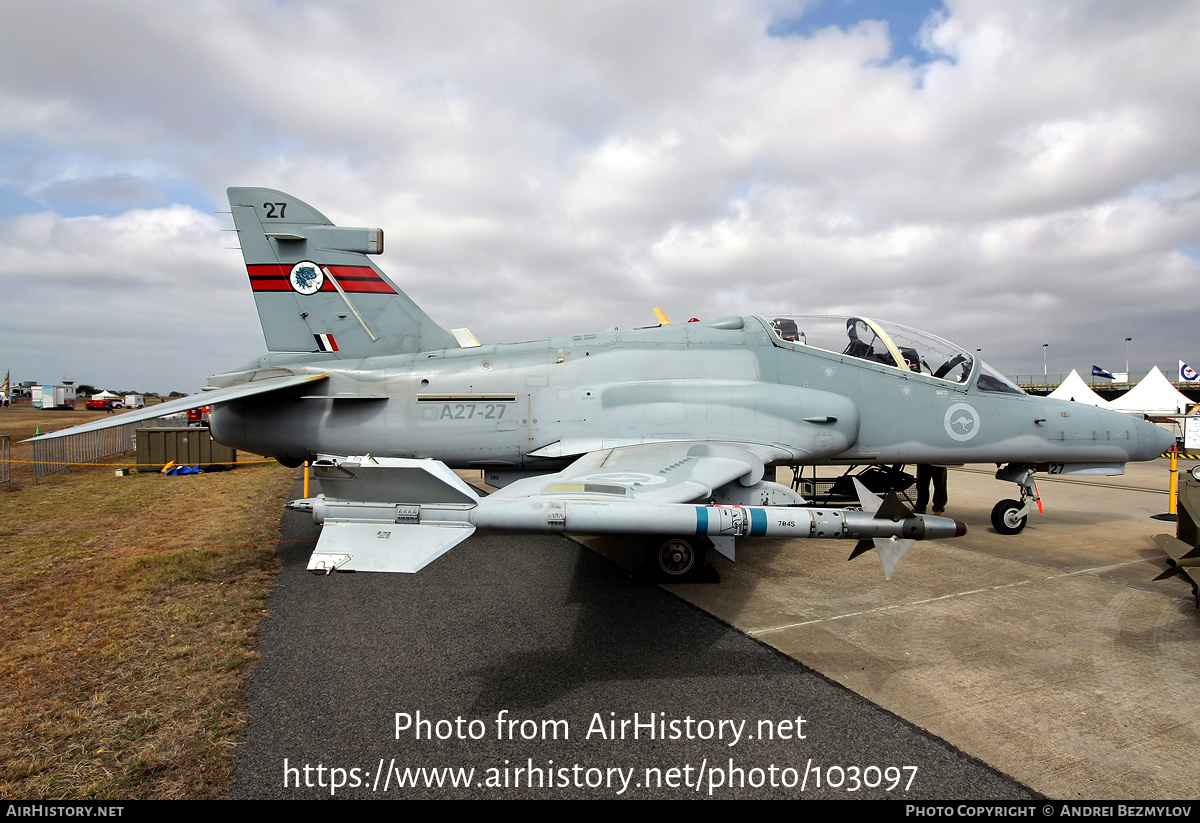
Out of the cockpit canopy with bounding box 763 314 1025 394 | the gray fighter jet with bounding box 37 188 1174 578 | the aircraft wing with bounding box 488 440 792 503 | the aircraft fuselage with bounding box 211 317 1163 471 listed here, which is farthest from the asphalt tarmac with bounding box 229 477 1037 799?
the cockpit canopy with bounding box 763 314 1025 394

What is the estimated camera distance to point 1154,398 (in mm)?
27234

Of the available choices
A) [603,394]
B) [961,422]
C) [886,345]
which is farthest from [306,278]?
[961,422]

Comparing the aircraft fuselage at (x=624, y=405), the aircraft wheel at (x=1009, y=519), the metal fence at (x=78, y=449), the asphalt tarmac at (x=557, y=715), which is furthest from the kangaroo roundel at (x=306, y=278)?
the metal fence at (x=78, y=449)

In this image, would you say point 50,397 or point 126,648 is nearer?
point 126,648

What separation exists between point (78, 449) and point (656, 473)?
20.3m

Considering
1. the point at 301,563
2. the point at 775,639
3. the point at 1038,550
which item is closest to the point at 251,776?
the point at 775,639

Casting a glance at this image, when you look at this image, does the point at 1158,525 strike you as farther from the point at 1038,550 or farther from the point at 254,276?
the point at 254,276

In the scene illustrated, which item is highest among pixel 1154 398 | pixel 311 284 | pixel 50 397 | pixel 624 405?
pixel 311 284

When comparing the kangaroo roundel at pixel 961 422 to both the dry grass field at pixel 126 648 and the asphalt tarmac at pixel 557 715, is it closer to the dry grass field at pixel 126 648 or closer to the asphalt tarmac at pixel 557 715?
the asphalt tarmac at pixel 557 715

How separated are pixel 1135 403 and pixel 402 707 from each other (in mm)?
37750

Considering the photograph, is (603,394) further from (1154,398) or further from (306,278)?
(1154,398)

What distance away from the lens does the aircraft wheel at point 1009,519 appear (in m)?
7.15

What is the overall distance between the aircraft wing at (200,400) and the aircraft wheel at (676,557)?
427cm

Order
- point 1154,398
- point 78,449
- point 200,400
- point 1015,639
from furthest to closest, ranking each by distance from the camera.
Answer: point 1154,398 → point 78,449 → point 200,400 → point 1015,639
